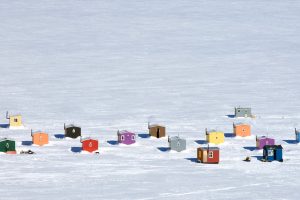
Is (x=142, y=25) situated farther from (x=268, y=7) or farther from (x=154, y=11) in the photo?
(x=268, y=7)

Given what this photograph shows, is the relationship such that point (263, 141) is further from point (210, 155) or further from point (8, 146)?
point (8, 146)

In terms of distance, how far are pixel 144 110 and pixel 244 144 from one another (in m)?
13.3

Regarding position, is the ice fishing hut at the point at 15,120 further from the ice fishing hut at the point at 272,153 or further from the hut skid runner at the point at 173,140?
the ice fishing hut at the point at 272,153

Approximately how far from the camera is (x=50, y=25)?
127312 mm

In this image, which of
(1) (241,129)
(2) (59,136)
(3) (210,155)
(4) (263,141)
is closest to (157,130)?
(1) (241,129)

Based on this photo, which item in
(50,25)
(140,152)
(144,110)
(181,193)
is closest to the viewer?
(181,193)

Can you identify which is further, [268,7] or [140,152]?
[268,7]

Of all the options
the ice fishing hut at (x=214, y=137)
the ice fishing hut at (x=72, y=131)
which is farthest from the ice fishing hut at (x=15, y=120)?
the ice fishing hut at (x=214, y=137)

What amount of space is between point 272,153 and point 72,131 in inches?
528

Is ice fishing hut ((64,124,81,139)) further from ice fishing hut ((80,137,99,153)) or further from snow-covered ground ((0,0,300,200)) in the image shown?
ice fishing hut ((80,137,99,153))

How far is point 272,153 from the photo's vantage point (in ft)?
203

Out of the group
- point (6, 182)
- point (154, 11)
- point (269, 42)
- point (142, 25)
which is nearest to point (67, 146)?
point (6, 182)

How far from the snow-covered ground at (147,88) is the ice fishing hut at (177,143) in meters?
0.52

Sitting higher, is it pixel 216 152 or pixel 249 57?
pixel 249 57
